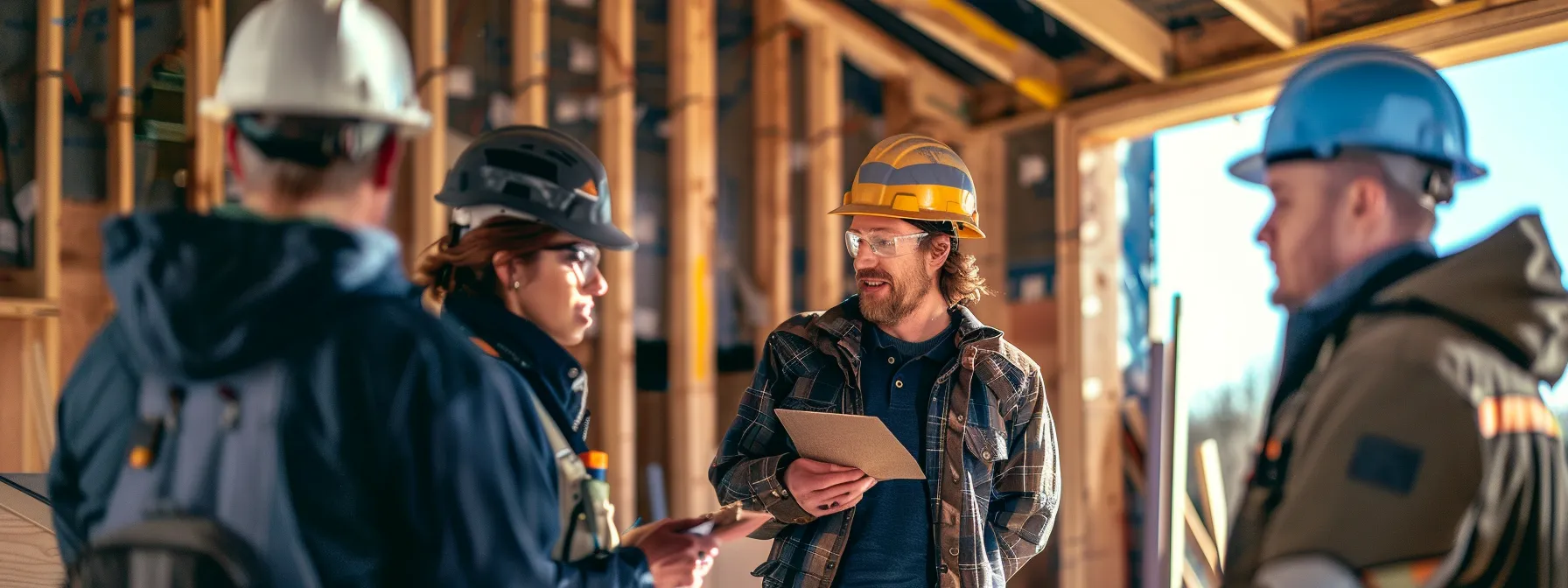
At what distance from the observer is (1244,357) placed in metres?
5.54

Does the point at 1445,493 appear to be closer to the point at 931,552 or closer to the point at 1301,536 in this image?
the point at 1301,536

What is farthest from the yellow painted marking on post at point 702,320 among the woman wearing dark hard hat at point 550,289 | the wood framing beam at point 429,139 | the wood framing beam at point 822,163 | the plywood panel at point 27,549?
the woman wearing dark hard hat at point 550,289

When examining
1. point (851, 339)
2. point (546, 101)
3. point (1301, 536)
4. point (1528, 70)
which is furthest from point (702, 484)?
point (1301, 536)

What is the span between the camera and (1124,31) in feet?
16.1

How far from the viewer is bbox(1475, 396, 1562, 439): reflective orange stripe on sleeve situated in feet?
4.50

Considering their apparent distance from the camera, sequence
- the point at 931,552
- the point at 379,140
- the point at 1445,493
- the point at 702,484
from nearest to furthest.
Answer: the point at 1445,493
the point at 379,140
the point at 931,552
the point at 702,484

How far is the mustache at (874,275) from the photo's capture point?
2.84 m

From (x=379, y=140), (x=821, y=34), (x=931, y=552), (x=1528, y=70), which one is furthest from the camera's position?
(x=821, y=34)

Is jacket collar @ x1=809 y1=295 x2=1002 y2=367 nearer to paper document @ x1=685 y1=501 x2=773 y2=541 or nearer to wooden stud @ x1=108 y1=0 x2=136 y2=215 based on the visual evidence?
paper document @ x1=685 y1=501 x2=773 y2=541

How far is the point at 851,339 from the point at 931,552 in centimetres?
52

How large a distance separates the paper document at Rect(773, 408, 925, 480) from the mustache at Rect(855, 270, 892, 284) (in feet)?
1.54

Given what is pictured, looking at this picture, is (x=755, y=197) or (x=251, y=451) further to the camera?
(x=755, y=197)

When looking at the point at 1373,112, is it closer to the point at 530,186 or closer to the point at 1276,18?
the point at 530,186

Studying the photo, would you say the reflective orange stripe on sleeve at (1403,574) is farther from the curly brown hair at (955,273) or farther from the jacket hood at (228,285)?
the curly brown hair at (955,273)
